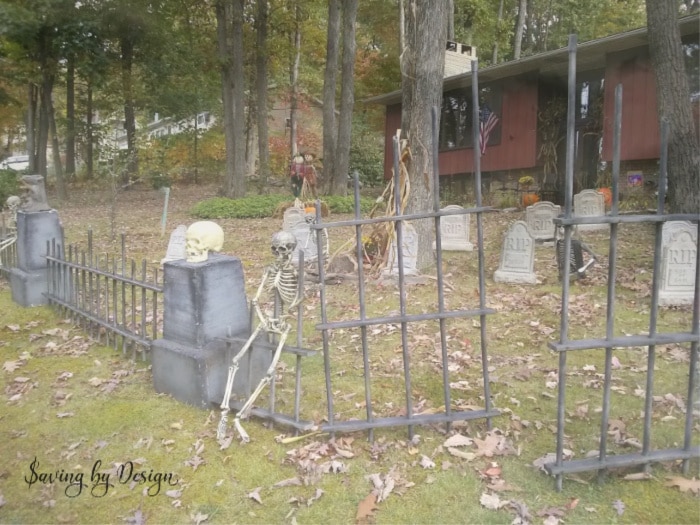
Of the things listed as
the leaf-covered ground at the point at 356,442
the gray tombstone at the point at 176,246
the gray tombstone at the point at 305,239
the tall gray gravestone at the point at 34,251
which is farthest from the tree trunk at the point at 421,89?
the tall gray gravestone at the point at 34,251

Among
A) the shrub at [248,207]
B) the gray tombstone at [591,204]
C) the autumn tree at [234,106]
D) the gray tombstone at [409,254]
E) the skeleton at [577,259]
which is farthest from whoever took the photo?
the autumn tree at [234,106]

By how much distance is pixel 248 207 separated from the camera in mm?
16031

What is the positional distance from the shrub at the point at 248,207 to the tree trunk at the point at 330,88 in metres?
2.08

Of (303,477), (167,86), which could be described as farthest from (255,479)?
(167,86)

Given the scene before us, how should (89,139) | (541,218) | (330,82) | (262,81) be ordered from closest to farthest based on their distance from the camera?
(541,218) → (330,82) → (262,81) → (89,139)

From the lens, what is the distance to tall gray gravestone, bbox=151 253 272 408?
158 inches

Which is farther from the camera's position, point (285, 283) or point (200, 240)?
point (200, 240)

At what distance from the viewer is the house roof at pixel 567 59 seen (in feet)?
43.6

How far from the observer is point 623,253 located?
9109 mm

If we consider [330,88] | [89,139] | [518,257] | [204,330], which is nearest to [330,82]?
[330,88]

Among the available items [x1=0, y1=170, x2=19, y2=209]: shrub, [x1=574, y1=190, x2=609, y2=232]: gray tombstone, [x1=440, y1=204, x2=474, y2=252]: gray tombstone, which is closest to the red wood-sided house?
[x1=574, y1=190, x2=609, y2=232]: gray tombstone

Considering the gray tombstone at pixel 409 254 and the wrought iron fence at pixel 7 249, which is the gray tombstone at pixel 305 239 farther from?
the wrought iron fence at pixel 7 249

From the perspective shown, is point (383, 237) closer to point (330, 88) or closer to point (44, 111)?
point (330, 88)

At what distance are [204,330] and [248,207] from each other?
40.4ft
